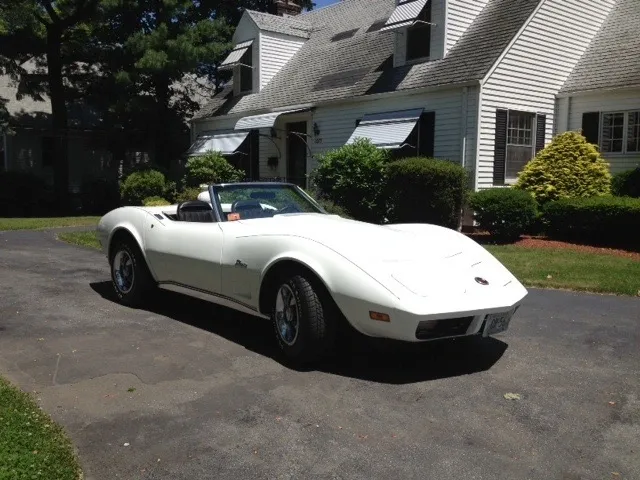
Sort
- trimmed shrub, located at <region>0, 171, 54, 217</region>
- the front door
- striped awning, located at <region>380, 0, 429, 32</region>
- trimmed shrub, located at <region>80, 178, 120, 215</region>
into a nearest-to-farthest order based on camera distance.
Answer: striped awning, located at <region>380, 0, 429, 32</region>, the front door, trimmed shrub, located at <region>0, 171, 54, 217</region>, trimmed shrub, located at <region>80, 178, 120, 215</region>

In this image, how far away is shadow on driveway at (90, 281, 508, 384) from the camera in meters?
4.68

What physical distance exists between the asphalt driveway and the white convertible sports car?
40 centimetres

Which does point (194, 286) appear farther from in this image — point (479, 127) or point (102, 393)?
point (479, 127)

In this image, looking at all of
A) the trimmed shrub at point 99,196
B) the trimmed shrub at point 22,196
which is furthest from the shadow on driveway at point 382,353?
the trimmed shrub at point 99,196

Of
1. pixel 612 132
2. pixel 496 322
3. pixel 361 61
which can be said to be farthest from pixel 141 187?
pixel 496 322

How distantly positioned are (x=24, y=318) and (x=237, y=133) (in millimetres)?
15298

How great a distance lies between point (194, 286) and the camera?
19.2 ft

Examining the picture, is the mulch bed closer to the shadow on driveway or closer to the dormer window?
the shadow on driveway

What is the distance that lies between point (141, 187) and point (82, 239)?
7.84 m

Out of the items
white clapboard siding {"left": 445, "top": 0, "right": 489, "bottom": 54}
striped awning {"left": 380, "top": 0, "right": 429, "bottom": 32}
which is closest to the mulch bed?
white clapboard siding {"left": 445, "top": 0, "right": 489, "bottom": 54}

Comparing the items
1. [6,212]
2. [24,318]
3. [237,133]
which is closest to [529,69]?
[237,133]

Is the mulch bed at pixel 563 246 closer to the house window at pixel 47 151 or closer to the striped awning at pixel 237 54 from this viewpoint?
the striped awning at pixel 237 54

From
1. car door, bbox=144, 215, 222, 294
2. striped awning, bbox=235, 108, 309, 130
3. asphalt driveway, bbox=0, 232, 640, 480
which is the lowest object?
asphalt driveway, bbox=0, 232, 640, 480

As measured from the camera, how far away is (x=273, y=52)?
22.1 meters
